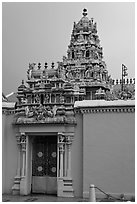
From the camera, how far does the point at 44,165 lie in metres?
12.0

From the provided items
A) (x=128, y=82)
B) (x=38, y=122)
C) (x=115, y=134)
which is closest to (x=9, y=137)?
(x=38, y=122)

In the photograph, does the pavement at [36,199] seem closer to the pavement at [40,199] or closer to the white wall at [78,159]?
the pavement at [40,199]

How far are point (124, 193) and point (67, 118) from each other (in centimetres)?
320

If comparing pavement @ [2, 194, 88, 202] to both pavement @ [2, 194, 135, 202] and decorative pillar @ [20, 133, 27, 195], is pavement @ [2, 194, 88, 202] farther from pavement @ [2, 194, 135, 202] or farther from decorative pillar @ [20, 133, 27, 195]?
decorative pillar @ [20, 133, 27, 195]

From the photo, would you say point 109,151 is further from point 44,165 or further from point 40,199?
point 40,199

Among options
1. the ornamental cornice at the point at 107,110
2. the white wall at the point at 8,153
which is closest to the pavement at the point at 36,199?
the white wall at the point at 8,153

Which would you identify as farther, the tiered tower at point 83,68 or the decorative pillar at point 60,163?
the tiered tower at point 83,68

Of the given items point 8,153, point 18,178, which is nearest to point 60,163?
point 18,178

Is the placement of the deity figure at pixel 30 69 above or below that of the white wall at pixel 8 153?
above

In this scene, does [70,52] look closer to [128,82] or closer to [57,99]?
[128,82]

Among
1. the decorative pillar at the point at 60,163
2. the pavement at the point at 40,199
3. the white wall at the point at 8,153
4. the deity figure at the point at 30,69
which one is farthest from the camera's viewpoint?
the deity figure at the point at 30,69

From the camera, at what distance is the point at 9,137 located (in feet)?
39.3

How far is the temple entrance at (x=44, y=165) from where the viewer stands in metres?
11.8

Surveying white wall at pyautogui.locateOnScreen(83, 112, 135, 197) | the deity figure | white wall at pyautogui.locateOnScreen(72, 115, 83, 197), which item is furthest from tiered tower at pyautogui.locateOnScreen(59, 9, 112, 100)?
white wall at pyautogui.locateOnScreen(83, 112, 135, 197)
